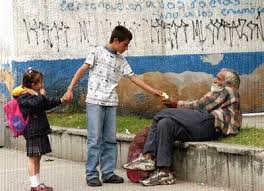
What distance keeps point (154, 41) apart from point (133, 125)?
9.36 feet

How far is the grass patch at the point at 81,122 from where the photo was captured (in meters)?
8.96

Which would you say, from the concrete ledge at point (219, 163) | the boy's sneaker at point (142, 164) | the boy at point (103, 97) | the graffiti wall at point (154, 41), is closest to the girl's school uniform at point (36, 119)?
the boy at point (103, 97)

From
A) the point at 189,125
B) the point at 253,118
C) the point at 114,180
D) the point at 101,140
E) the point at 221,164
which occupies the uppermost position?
the point at 189,125

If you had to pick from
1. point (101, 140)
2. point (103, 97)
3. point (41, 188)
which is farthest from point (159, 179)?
point (41, 188)

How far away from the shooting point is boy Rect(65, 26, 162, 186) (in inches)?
272

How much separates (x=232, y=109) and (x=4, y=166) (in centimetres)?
344

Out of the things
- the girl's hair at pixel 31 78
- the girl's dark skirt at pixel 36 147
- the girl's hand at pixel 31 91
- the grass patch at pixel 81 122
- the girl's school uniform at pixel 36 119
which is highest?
the girl's hair at pixel 31 78

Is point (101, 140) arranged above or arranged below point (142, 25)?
below

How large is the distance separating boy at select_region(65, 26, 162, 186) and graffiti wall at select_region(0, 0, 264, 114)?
4133 mm

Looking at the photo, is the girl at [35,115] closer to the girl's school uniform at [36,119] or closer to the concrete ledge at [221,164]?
the girl's school uniform at [36,119]

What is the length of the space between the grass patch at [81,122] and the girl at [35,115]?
81.2 inches

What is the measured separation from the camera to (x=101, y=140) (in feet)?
23.1

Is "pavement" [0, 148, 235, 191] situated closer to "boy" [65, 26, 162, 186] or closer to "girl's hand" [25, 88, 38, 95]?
"boy" [65, 26, 162, 186]

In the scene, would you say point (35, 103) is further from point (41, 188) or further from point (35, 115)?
point (41, 188)
